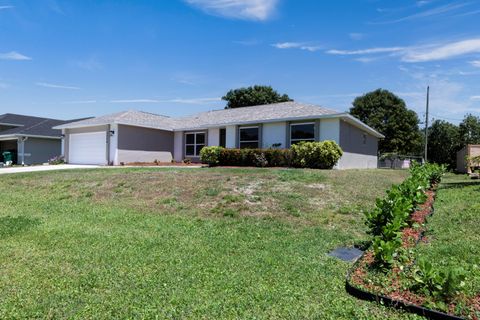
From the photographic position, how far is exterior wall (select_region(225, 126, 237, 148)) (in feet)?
70.5

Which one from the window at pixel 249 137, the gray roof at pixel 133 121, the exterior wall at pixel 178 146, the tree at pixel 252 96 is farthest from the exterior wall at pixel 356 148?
the tree at pixel 252 96

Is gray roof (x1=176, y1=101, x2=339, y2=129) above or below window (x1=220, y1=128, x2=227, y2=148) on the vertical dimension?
above

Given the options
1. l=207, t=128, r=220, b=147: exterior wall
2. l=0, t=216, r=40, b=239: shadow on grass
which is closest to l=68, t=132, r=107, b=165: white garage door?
l=207, t=128, r=220, b=147: exterior wall

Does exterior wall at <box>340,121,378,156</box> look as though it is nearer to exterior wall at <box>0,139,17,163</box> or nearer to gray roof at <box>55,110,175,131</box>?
gray roof at <box>55,110,175,131</box>

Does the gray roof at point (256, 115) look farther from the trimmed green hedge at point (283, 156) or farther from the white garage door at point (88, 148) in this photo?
the white garage door at point (88, 148)

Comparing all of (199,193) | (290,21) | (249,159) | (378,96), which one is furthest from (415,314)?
(378,96)

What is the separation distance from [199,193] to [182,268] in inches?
213

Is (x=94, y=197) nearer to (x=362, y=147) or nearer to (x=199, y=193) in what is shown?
(x=199, y=193)

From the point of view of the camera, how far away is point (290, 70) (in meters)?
21.5

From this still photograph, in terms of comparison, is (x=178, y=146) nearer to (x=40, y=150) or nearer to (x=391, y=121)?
(x=40, y=150)

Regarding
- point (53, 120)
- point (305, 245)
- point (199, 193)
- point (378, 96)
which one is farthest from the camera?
point (378, 96)

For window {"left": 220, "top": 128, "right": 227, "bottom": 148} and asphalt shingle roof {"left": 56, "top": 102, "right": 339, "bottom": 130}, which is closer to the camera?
asphalt shingle roof {"left": 56, "top": 102, "right": 339, "bottom": 130}

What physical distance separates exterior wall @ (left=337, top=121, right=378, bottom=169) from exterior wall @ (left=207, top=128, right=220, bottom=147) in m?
8.41

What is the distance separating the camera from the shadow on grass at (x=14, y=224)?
20.5 feet
